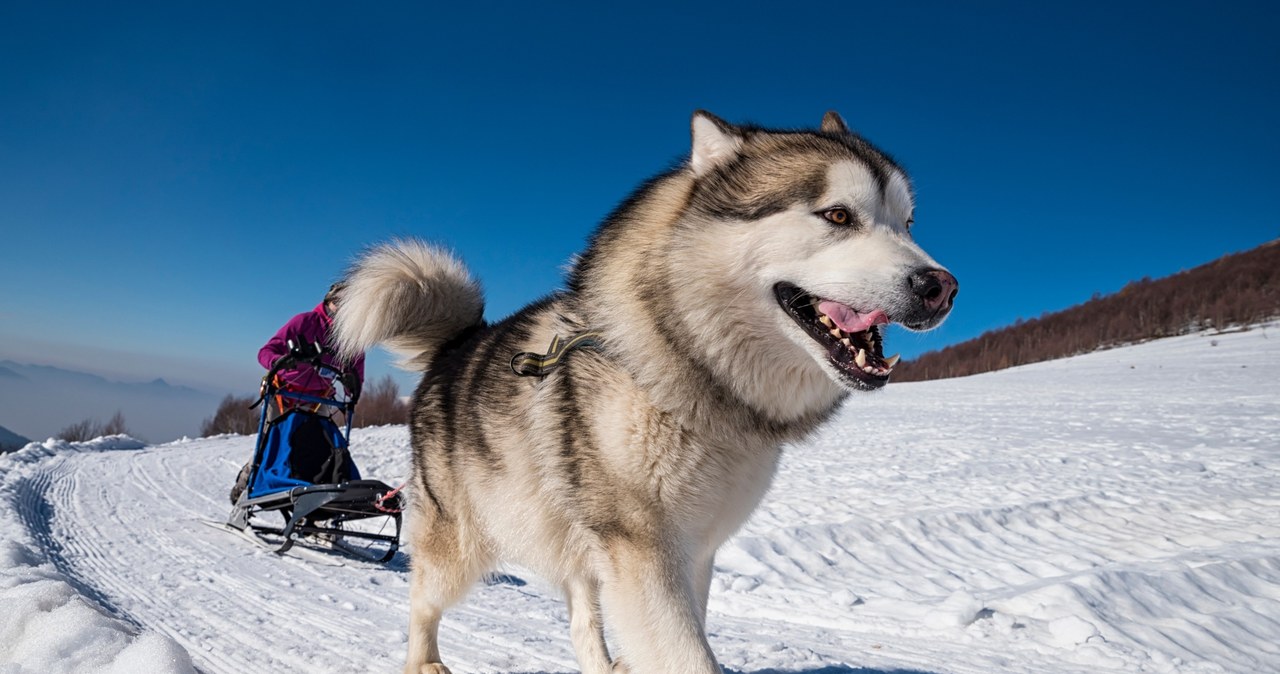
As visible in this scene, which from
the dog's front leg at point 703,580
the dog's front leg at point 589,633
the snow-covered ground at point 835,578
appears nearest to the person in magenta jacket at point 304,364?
the snow-covered ground at point 835,578

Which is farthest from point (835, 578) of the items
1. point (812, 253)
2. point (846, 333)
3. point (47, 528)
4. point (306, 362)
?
point (47, 528)

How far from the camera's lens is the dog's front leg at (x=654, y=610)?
2170 millimetres

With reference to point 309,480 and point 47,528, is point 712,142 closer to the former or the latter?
point 309,480

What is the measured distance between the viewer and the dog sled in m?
5.84

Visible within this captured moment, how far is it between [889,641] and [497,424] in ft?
9.03

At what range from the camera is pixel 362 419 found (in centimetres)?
1955

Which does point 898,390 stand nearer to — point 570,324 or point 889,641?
point 889,641

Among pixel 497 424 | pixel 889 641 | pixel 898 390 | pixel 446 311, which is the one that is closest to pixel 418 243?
pixel 446 311

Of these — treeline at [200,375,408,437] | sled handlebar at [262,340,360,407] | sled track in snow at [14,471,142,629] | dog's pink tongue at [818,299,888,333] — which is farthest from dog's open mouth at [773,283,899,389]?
treeline at [200,375,408,437]

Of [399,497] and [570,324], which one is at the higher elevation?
[570,324]

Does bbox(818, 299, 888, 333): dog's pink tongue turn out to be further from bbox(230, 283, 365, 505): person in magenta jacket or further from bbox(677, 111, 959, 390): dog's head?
bbox(230, 283, 365, 505): person in magenta jacket

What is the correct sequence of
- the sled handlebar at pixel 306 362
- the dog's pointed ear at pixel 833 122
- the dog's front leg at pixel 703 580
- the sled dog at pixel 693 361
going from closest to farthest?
the sled dog at pixel 693 361
the dog's front leg at pixel 703 580
the dog's pointed ear at pixel 833 122
the sled handlebar at pixel 306 362

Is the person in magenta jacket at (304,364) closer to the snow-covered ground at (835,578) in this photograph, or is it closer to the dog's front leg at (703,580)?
the snow-covered ground at (835,578)

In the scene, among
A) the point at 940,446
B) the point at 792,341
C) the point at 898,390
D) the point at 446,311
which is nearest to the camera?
the point at 792,341
